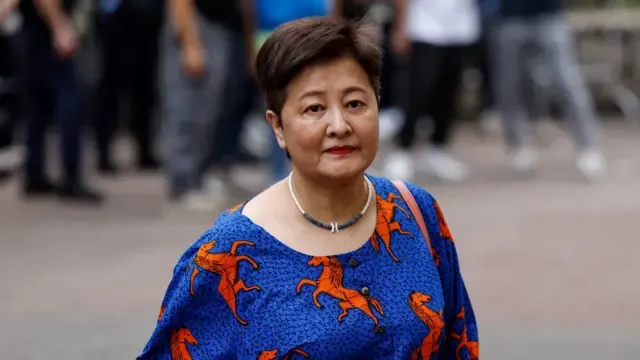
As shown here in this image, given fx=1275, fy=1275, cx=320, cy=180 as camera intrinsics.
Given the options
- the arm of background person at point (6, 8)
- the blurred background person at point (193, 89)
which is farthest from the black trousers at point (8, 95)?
the blurred background person at point (193, 89)

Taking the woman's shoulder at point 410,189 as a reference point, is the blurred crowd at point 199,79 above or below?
above

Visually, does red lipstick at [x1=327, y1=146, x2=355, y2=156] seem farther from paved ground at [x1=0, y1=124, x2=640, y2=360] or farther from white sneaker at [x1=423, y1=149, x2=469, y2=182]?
white sneaker at [x1=423, y1=149, x2=469, y2=182]

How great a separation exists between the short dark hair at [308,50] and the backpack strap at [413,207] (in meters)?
0.30

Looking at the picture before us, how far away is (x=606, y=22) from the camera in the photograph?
49.6ft

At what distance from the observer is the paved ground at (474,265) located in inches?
221

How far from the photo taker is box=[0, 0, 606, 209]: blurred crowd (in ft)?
27.5

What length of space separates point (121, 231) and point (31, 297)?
1636mm

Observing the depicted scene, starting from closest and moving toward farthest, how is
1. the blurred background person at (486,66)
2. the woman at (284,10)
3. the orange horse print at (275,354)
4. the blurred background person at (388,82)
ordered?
the orange horse print at (275,354) → the woman at (284,10) → the blurred background person at (388,82) → the blurred background person at (486,66)

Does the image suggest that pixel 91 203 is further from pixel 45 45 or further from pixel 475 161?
pixel 475 161

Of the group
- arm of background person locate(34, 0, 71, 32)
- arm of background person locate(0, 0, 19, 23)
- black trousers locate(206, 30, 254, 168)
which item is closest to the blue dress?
arm of background person locate(0, 0, 19, 23)

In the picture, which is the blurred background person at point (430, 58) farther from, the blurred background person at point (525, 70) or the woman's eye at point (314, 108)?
the woman's eye at point (314, 108)

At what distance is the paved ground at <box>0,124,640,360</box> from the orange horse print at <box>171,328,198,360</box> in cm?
269

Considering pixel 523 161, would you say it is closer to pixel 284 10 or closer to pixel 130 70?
pixel 284 10

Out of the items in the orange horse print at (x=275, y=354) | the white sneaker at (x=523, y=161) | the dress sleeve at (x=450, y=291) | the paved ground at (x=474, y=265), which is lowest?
the orange horse print at (x=275, y=354)
